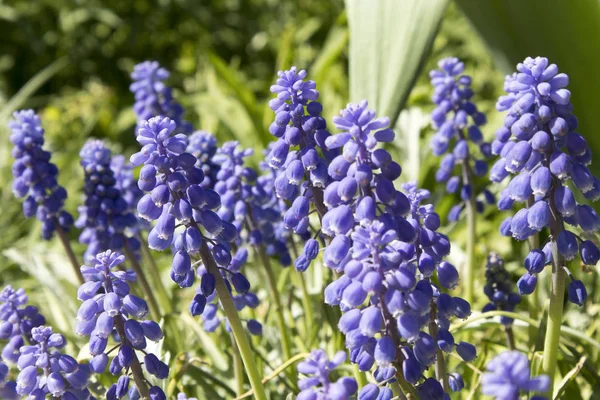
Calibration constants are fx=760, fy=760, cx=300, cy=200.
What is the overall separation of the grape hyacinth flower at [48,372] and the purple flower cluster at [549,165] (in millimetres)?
1712

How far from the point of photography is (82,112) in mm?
9406

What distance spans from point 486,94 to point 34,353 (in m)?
6.97

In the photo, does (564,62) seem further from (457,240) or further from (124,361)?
(124,361)

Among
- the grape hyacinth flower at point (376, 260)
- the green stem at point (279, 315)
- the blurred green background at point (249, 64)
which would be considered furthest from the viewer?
the blurred green background at point (249, 64)

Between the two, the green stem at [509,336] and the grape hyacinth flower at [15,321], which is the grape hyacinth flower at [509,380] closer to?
the green stem at [509,336]

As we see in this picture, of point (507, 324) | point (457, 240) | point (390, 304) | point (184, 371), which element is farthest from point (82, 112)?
point (390, 304)

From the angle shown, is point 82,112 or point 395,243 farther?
point 82,112

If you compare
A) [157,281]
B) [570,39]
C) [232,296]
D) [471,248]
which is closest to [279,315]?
[232,296]

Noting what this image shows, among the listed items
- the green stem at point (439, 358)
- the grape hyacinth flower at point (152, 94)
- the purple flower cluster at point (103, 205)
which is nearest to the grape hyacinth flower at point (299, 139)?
the green stem at point (439, 358)

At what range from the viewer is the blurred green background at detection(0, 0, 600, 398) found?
4.15m

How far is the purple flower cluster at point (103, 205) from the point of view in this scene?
162 inches

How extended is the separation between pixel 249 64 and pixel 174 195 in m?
8.45

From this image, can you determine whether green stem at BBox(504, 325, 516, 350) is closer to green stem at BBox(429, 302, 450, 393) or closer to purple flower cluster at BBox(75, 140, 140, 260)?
green stem at BBox(429, 302, 450, 393)

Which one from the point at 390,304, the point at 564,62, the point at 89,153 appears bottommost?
the point at 390,304
